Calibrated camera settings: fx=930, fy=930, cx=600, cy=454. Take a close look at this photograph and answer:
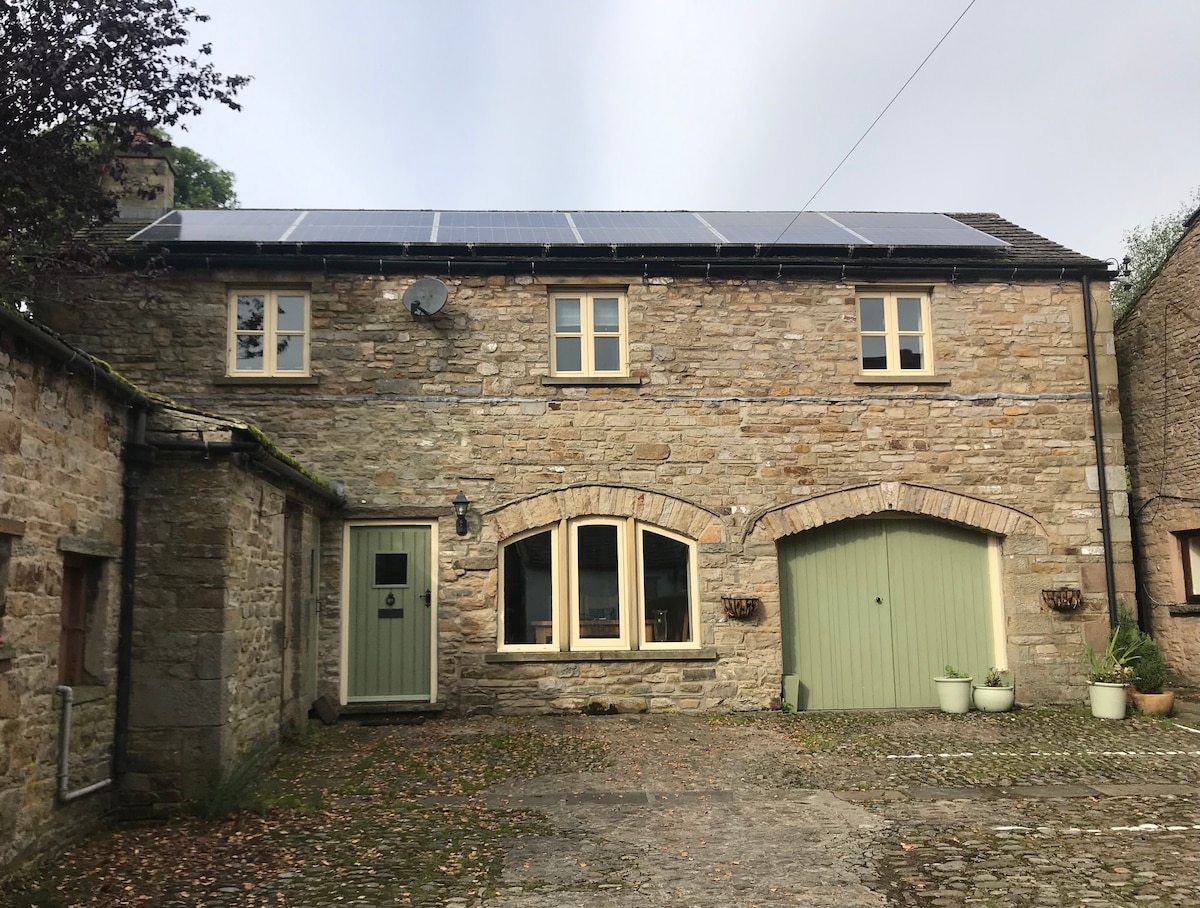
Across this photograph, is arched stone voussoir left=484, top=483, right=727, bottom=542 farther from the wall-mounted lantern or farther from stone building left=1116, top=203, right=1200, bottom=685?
stone building left=1116, top=203, right=1200, bottom=685

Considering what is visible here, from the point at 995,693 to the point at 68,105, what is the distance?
12224 millimetres

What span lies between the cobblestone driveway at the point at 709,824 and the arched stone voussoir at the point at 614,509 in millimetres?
2420

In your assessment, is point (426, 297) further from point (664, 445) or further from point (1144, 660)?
point (1144, 660)

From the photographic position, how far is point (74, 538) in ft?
19.3

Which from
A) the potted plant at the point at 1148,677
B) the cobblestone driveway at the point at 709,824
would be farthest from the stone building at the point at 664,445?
the cobblestone driveway at the point at 709,824

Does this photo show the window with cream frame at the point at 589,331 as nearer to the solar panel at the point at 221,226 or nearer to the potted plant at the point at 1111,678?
the solar panel at the point at 221,226

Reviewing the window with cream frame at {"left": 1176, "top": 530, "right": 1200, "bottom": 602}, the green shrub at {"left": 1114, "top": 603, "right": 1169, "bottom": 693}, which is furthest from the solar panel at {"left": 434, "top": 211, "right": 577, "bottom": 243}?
the window with cream frame at {"left": 1176, "top": 530, "right": 1200, "bottom": 602}

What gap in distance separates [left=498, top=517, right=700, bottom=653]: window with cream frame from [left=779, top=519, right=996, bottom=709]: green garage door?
1302 millimetres

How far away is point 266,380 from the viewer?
35.2 feet

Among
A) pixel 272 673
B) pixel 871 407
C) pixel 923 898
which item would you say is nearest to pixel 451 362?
pixel 272 673

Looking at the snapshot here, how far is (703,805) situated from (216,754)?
11.5ft

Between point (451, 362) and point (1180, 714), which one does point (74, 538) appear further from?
point (1180, 714)

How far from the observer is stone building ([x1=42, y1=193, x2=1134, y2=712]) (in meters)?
10.7

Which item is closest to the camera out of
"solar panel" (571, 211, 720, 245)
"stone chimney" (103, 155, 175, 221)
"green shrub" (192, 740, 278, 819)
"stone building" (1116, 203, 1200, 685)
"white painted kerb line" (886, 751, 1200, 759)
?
"green shrub" (192, 740, 278, 819)
